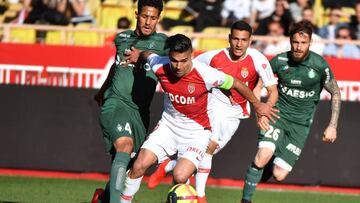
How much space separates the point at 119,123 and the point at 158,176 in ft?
4.00

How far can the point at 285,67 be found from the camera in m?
13.6

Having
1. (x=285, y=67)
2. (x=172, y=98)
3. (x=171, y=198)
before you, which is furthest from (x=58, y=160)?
(x=171, y=198)

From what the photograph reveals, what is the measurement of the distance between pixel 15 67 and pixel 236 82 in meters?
7.90

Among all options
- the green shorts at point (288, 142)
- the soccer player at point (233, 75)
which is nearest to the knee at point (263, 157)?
the green shorts at point (288, 142)

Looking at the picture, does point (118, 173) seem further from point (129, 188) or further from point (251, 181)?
point (251, 181)

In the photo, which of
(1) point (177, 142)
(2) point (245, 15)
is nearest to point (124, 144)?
(1) point (177, 142)

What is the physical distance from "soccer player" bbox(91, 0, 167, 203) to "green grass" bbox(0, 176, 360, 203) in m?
2.56

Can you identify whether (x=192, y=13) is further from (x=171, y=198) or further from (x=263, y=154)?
(x=171, y=198)

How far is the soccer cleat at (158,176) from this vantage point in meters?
12.2

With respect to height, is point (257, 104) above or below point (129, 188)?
above

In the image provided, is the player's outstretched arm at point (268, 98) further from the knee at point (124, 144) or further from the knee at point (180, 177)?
the knee at point (124, 144)

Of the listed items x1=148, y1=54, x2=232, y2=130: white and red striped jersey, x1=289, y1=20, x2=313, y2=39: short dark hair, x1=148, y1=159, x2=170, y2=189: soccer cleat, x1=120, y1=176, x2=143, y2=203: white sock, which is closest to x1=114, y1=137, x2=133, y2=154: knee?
x1=120, y1=176, x2=143, y2=203: white sock

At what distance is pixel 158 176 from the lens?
1233cm

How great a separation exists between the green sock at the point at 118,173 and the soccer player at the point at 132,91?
0.78 ft
